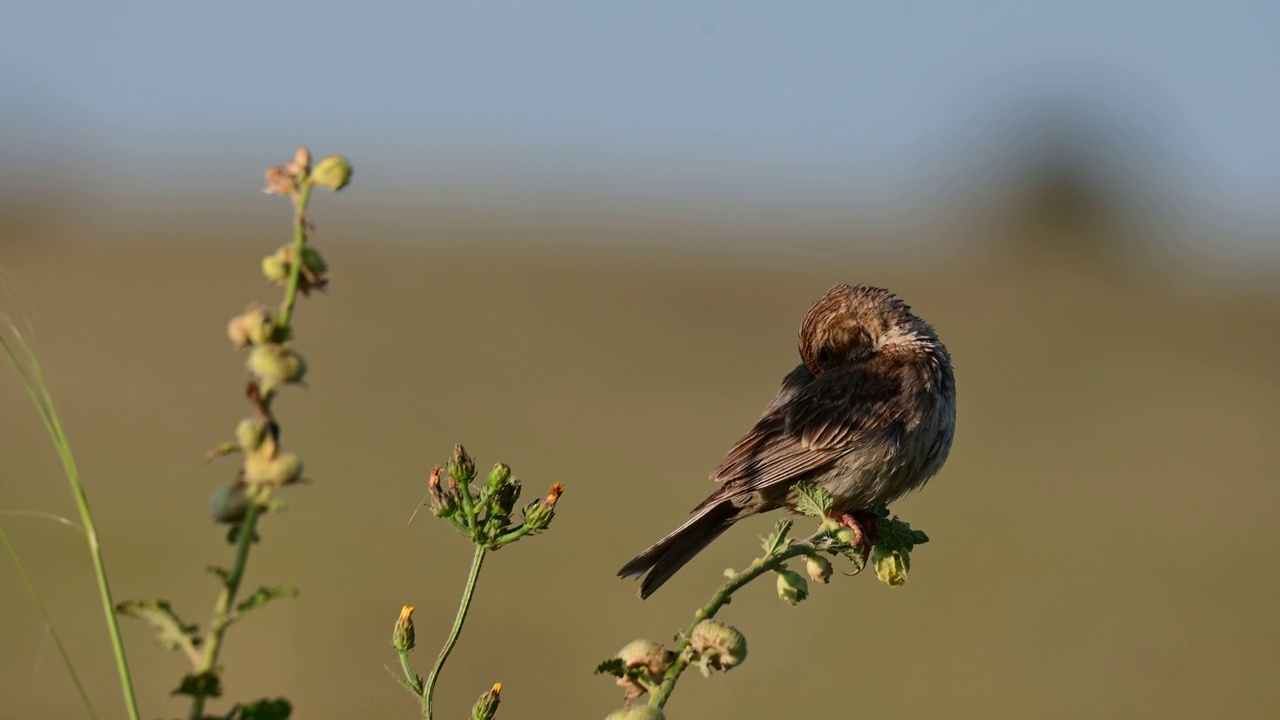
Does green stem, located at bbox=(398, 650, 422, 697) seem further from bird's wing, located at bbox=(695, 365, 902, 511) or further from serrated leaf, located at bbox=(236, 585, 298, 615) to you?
bird's wing, located at bbox=(695, 365, 902, 511)

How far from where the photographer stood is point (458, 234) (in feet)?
151

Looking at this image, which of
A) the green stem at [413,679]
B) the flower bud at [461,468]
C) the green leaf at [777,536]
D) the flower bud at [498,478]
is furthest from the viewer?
the flower bud at [461,468]

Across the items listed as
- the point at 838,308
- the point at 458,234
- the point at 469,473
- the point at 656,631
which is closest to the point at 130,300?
the point at 458,234

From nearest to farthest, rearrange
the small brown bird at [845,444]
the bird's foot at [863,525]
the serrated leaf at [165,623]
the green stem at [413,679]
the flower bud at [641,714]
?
the serrated leaf at [165,623], the flower bud at [641,714], the green stem at [413,679], the bird's foot at [863,525], the small brown bird at [845,444]

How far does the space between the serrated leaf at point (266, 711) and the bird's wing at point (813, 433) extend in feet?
11.4

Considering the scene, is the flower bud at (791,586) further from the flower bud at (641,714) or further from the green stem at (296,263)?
the green stem at (296,263)

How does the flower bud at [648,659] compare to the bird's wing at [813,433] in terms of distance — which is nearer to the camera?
the flower bud at [648,659]

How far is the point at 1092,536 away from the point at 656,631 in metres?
9.79

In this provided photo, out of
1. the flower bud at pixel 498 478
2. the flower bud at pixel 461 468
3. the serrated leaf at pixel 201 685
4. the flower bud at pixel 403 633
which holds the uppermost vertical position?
the flower bud at pixel 461 468

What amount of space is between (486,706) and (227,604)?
2.41ft

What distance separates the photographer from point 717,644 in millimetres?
1977

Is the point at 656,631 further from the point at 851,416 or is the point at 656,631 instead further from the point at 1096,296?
the point at 1096,296

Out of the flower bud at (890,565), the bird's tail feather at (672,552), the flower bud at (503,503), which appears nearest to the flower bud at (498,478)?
the flower bud at (503,503)

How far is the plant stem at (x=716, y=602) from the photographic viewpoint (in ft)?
6.33
